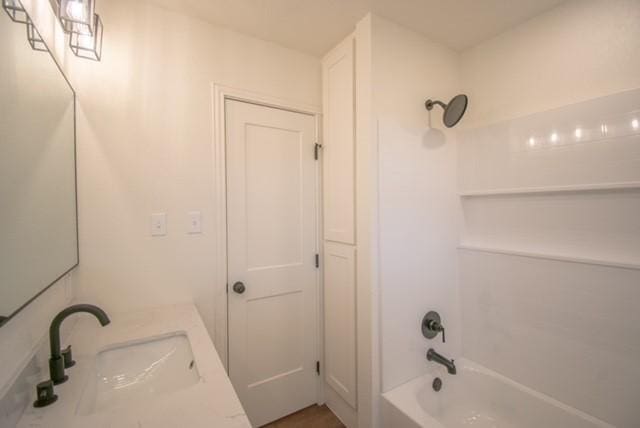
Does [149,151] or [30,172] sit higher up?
[149,151]

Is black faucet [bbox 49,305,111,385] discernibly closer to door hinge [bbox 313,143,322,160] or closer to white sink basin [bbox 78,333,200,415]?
white sink basin [bbox 78,333,200,415]

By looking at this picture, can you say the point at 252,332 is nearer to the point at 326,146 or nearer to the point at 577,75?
the point at 326,146

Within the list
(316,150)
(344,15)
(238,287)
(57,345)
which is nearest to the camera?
(57,345)

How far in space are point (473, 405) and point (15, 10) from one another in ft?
8.83

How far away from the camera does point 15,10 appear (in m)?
0.72

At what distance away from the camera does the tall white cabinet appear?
5.44ft

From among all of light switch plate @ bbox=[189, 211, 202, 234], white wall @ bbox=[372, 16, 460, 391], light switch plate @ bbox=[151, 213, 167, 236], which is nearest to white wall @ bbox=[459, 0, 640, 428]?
white wall @ bbox=[372, 16, 460, 391]

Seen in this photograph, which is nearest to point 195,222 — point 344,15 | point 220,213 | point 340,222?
point 220,213

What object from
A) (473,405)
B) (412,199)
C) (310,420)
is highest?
(412,199)

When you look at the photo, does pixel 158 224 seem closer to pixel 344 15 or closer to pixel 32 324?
pixel 32 324

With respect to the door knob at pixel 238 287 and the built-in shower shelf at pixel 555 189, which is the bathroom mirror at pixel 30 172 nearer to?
the door knob at pixel 238 287

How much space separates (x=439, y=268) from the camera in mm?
1799

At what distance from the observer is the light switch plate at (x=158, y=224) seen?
4.66ft

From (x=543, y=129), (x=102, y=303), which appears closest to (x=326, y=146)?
(x=543, y=129)
